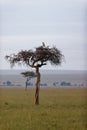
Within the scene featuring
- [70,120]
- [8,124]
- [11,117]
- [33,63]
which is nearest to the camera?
[8,124]

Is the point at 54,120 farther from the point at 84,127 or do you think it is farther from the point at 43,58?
the point at 43,58

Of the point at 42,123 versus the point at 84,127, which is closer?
Answer: the point at 84,127

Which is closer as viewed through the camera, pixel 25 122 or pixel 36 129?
pixel 36 129

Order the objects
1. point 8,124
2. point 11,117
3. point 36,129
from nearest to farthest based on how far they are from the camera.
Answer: point 36,129, point 8,124, point 11,117

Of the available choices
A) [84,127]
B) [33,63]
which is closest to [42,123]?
[84,127]

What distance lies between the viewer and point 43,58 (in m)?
30.1

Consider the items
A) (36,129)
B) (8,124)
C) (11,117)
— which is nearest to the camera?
(36,129)

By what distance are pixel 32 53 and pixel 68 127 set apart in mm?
15019

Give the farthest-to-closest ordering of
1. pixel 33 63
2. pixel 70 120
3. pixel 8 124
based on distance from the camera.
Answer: pixel 33 63 → pixel 70 120 → pixel 8 124

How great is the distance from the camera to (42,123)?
1661cm

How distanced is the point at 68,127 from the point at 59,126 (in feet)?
1.43

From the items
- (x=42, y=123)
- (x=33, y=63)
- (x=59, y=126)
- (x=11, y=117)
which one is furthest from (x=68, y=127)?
(x=33, y=63)

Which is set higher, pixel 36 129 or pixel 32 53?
pixel 32 53

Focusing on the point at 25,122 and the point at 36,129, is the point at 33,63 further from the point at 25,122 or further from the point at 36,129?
the point at 36,129
